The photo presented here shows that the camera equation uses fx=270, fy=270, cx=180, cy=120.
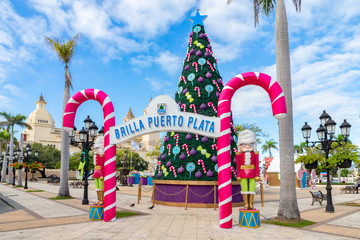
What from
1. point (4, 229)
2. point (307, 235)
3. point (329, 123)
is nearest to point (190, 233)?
point (307, 235)

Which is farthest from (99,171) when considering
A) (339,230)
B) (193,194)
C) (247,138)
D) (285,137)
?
(339,230)

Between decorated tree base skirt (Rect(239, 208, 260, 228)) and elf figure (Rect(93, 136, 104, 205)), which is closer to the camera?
decorated tree base skirt (Rect(239, 208, 260, 228))

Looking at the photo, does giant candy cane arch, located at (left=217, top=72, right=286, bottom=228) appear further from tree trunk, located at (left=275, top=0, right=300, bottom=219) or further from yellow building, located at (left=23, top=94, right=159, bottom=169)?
yellow building, located at (left=23, top=94, right=159, bottom=169)

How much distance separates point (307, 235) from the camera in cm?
775

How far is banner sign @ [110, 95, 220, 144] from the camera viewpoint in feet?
29.3

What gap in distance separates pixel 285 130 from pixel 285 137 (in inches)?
10.0

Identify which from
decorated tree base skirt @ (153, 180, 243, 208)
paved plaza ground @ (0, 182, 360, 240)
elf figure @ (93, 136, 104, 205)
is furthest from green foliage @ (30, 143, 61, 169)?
elf figure @ (93, 136, 104, 205)

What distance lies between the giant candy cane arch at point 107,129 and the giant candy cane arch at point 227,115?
3746mm

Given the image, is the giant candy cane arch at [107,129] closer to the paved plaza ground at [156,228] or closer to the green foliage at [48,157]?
the paved plaza ground at [156,228]

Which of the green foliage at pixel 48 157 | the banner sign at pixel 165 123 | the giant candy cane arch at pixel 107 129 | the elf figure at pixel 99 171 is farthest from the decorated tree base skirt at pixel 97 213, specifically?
the green foliage at pixel 48 157

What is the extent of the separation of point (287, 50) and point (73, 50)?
1472cm

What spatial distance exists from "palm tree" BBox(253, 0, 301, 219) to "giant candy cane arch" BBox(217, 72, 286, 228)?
1725 mm

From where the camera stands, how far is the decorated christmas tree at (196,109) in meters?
13.0

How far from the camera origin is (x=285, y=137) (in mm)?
9695
